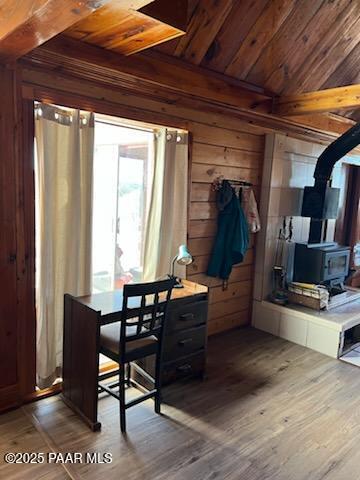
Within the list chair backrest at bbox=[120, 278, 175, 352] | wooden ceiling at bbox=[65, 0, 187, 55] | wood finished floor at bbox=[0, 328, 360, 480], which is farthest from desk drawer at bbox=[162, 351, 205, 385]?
wooden ceiling at bbox=[65, 0, 187, 55]

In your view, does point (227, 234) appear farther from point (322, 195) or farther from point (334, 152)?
point (334, 152)

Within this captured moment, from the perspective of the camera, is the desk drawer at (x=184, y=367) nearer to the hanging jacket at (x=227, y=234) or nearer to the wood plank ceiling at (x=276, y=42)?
the hanging jacket at (x=227, y=234)

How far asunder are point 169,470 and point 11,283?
144 centimetres

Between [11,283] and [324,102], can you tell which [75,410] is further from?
[324,102]

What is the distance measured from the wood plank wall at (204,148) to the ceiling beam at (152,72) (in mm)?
121

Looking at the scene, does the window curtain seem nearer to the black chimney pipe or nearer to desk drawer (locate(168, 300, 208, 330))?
desk drawer (locate(168, 300, 208, 330))

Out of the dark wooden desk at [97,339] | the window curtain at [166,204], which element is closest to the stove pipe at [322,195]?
the window curtain at [166,204]

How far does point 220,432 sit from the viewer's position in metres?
2.35

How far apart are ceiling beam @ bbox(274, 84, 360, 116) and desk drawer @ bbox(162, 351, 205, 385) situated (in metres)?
2.41

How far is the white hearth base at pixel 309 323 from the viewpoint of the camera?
3.53 meters

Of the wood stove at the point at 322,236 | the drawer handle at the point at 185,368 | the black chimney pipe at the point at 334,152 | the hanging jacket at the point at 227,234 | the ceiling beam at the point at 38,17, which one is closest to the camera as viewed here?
the ceiling beam at the point at 38,17

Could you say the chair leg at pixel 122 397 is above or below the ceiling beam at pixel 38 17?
below

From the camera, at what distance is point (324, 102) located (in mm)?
3408

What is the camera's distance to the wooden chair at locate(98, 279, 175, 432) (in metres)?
2.26
